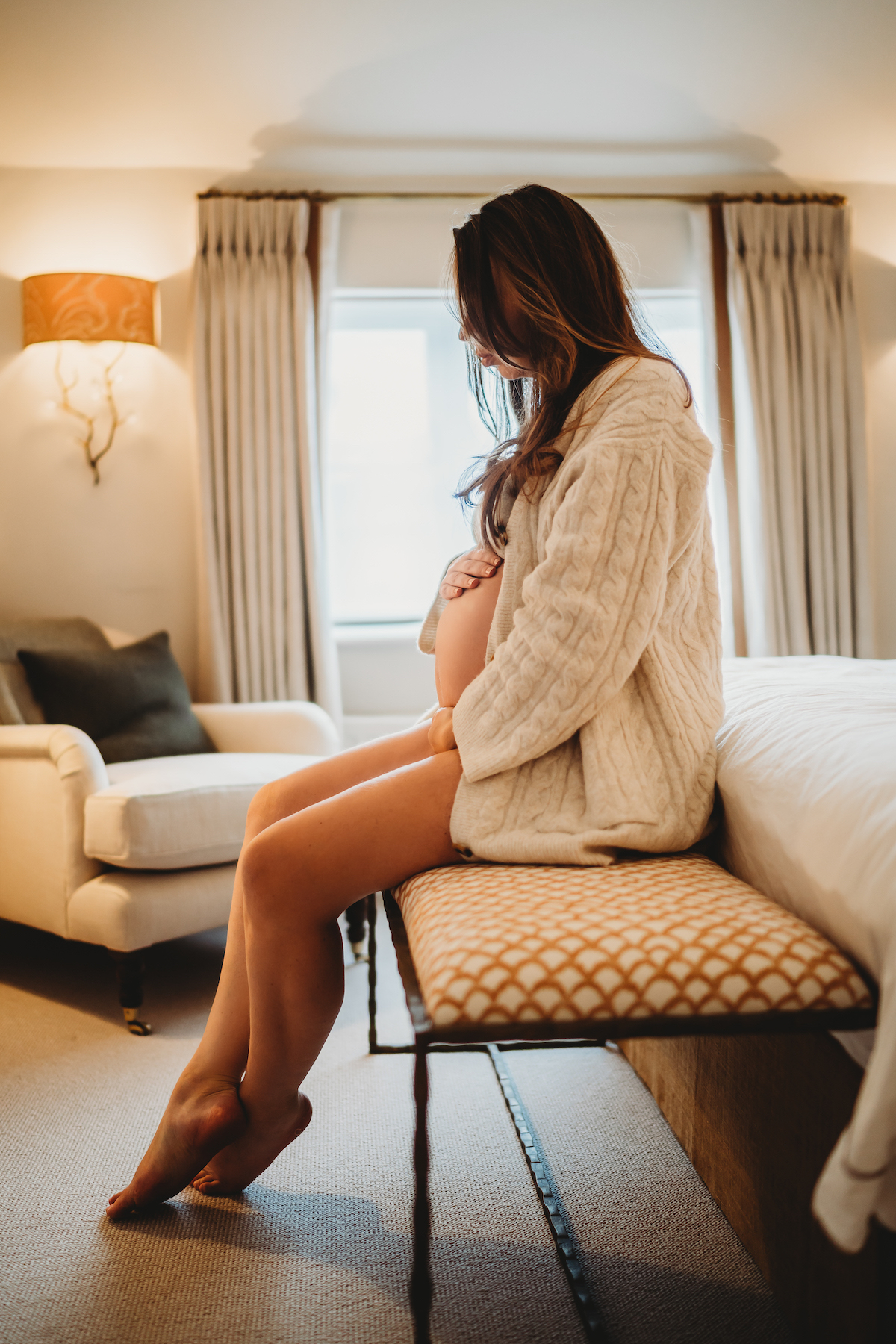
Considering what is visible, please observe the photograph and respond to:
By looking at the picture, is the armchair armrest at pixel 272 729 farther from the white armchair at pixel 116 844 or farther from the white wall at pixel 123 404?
the white wall at pixel 123 404

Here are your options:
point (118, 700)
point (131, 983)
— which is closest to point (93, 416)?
point (118, 700)

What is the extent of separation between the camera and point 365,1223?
1.22 m

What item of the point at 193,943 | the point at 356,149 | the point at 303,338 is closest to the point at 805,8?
the point at 356,149

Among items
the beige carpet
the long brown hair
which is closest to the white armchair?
the beige carpet

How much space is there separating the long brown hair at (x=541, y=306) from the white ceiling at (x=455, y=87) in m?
1.88

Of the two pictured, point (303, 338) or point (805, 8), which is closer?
point (805, 8)

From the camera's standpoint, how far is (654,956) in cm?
80

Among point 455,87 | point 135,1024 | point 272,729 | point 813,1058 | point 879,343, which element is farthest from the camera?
point 879,343

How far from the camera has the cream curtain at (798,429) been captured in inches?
137

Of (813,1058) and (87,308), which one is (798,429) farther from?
(813,1058)

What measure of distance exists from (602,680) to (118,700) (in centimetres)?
183

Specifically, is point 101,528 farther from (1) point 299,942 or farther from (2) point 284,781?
(1) point 299,942

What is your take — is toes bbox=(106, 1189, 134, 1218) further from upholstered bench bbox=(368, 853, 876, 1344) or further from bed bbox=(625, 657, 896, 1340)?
bed bbox=(625, 657, 896, 1340)

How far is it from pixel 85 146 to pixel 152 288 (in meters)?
0.55
